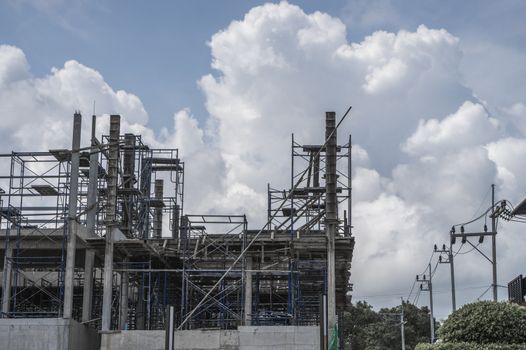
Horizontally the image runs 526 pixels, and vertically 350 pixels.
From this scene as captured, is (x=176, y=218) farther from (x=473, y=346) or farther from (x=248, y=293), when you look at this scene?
(x=473, y=346)

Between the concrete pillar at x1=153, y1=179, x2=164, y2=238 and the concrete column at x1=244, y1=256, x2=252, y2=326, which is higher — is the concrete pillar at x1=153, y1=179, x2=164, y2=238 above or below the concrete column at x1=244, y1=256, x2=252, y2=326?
above

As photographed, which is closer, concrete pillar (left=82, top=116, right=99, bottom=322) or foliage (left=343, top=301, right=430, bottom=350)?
concrete pillar (left=82, top=116, right=99, bottom=322)

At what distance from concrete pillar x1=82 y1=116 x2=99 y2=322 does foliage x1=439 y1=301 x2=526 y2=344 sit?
69.2 feet

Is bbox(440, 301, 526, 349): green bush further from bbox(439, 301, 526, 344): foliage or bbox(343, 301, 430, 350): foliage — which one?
bbox(343, 301, 430, 350): foliage

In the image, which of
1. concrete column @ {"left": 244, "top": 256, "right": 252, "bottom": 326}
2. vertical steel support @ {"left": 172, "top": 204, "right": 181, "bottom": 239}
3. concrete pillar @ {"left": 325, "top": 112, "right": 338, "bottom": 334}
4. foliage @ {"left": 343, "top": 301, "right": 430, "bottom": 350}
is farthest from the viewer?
foliage @ {"left": 343, "top": 301, "right": 430, "bottom": 350}

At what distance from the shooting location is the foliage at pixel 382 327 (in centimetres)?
9531

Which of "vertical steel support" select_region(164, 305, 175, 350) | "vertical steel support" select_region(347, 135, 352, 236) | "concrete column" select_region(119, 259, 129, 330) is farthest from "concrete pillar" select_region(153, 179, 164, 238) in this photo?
"vertical steel support" select_region(164, 305, 175, 350)

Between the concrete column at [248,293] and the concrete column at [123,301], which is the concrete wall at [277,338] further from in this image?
the concrete column at [123,301]

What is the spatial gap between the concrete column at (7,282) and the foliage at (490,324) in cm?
2280

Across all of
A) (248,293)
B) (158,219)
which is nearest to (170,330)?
(248,293)

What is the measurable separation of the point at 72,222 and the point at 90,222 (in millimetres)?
2922

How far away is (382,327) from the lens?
96.5 m

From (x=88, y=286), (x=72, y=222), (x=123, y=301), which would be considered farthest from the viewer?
(x=123, y=301)

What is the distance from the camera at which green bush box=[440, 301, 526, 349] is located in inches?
990
